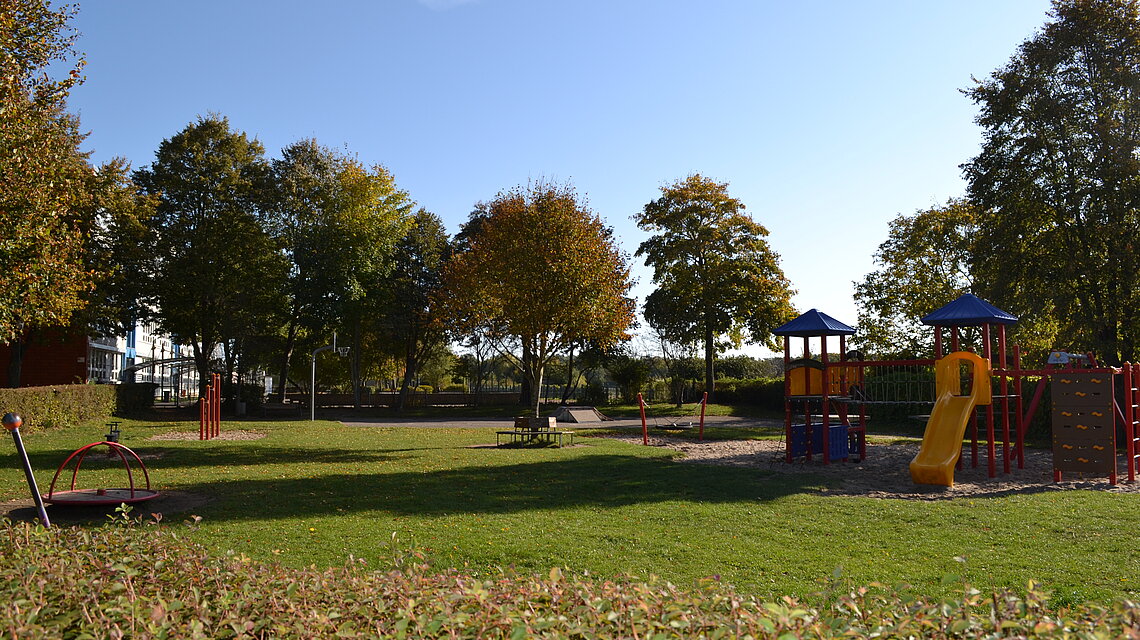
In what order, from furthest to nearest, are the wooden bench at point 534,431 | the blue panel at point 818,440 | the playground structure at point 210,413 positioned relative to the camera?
the playground structure at point 210,413, the wooden bench at point 534,431, the blue panel at point 818,440

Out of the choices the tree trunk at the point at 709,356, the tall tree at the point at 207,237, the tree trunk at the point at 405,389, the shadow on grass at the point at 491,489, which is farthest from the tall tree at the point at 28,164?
the tree trunk at the point at 709,356

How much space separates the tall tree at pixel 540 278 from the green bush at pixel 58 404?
38.7 feet

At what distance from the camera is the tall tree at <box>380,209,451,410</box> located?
4416 centimetres

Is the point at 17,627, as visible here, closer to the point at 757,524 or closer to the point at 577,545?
the point at 577,545

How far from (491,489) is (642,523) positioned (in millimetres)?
3615

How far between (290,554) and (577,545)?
270 cm

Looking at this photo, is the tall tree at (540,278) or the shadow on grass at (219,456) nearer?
the shadow on grass at (219,456)

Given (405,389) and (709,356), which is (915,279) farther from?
(405,389)

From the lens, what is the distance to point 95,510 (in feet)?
32.1

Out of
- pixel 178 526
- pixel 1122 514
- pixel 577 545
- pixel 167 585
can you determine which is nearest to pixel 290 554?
pixel 178 526

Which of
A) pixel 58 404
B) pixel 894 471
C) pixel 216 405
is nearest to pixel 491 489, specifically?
pixel 894 471

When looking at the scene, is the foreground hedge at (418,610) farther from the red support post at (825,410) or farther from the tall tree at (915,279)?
the tall tree at (915,279)

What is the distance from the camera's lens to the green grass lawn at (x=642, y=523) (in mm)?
6969

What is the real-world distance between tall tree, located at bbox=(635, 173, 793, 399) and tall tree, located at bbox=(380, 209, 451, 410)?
12196mm
